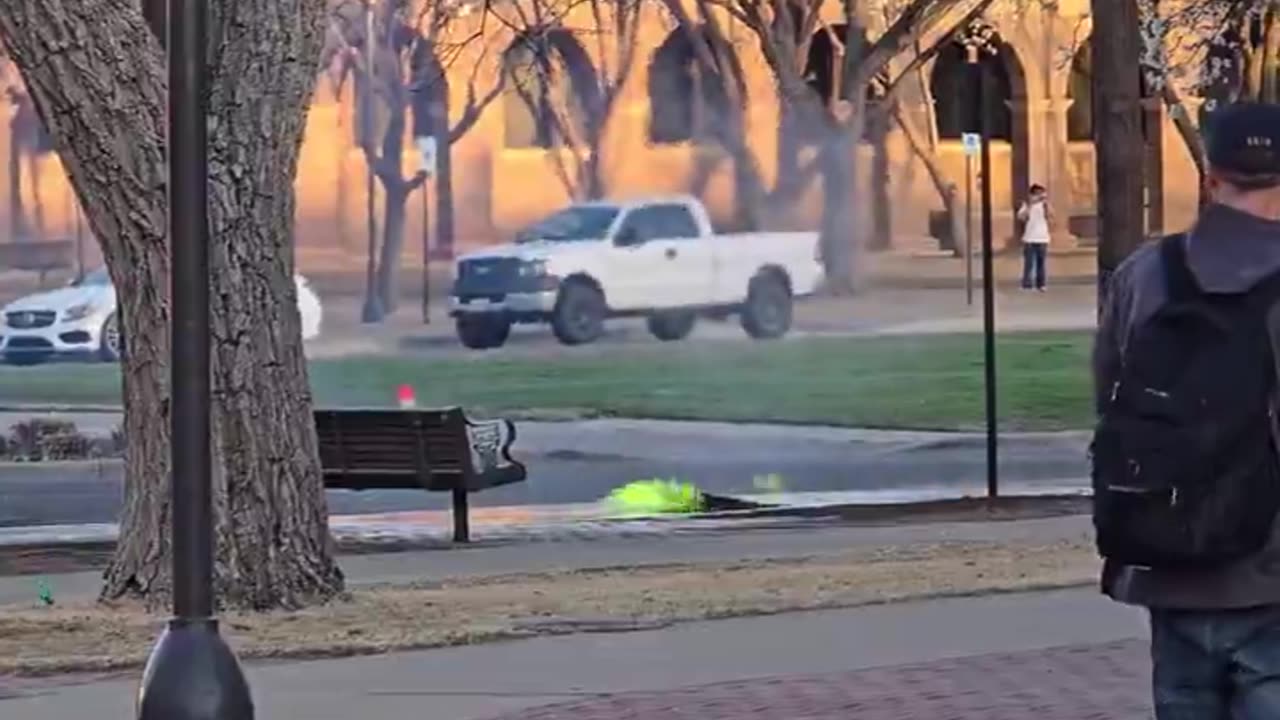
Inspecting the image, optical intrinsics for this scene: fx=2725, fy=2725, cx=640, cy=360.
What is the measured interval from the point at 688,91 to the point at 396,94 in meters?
2.85

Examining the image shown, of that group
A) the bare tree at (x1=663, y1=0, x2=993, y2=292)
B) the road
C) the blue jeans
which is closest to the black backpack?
the blue jeans

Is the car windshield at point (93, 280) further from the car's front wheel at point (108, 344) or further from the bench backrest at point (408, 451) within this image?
the bench backrest at point (408, 451)

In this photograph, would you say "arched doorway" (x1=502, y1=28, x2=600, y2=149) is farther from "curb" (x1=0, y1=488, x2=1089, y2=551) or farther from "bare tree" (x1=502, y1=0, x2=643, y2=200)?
"curb" (x1=0, y1=488, x2=1089, y2=551)

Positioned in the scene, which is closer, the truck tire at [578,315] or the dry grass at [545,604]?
the dry grass at [545,604]

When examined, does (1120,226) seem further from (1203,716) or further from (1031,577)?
(1203,716)

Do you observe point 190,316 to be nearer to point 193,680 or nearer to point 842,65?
point 193,680

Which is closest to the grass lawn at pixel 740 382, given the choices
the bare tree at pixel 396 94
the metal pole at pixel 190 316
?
the bare tree at pixel 396 94

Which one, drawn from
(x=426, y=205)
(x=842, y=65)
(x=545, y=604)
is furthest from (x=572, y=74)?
(x=545, y=604)

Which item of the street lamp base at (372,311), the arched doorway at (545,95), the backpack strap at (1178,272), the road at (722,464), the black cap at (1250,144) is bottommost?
the road at (722,464)

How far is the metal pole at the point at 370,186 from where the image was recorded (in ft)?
71.9

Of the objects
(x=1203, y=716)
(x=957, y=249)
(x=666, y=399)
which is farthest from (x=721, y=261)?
(x=1203, y=716)

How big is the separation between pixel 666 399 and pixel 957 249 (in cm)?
339

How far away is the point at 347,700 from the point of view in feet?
31.1

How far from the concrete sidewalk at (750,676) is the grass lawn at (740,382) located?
10.7m
